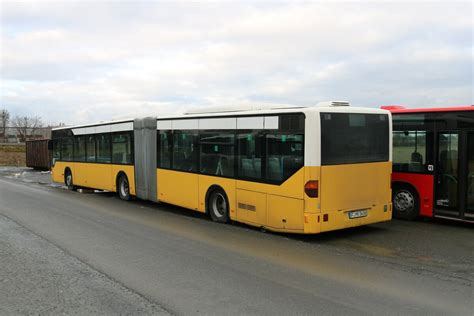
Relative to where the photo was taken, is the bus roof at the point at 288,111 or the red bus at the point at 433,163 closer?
the bus roof at the point at 288,111

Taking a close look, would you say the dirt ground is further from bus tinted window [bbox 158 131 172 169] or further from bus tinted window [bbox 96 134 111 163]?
bus tinted window [bbox 158 131 172 169]

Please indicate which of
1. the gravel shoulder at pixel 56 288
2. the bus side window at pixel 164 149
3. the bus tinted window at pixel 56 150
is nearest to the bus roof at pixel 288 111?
the bus side window at pixel 164 149

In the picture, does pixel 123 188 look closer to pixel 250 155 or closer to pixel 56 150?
pixel 56 150

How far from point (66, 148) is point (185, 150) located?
31.4ft

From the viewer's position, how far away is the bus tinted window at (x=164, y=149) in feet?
41.3

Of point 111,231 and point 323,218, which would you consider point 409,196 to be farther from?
point 111,231

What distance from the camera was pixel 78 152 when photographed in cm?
1841

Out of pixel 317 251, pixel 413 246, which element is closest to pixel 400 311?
pixel 317 251

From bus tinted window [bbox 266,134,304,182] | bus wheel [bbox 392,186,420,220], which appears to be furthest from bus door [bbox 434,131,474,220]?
bus tinted window [bbox 266,134,304,182]

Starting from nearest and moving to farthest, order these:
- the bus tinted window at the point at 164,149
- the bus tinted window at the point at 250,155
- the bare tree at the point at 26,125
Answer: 1. the bus tinted window at the point at 250,155
2. the bus tinted window at the point at 164,149
3. the bare tree at the point at 26,125

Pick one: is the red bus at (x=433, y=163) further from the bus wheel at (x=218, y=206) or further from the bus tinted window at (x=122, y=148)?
the bus tinted window at (x=122, y=148)

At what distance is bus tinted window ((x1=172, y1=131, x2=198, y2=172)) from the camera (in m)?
11.5

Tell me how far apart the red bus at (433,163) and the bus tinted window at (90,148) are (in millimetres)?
10783

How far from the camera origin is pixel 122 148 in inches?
595
